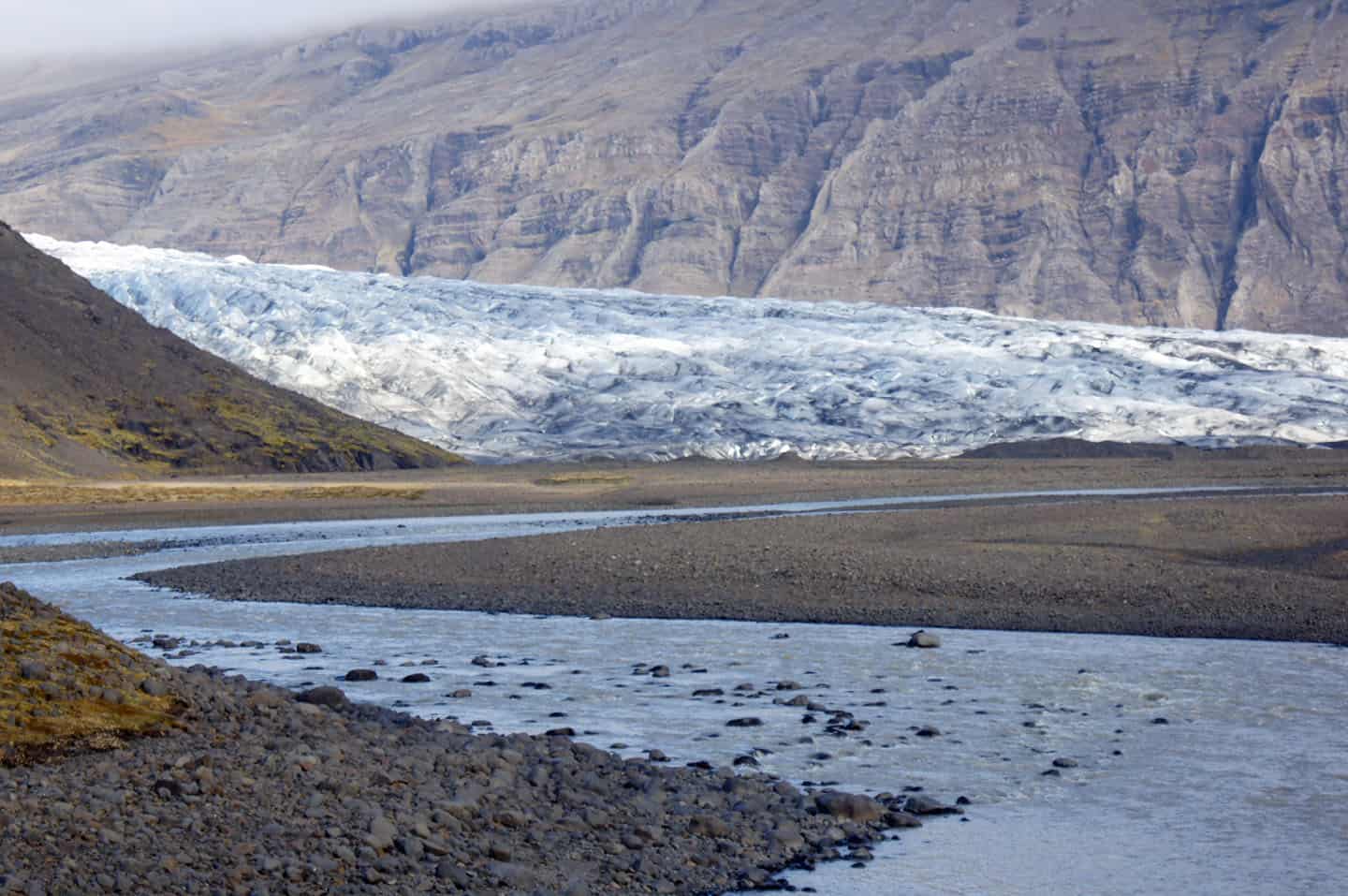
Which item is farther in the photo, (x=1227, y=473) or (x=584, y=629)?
(x=1227, y=473)

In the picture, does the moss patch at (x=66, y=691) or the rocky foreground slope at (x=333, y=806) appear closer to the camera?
the rocky foreground slope at (x=333, y=806)

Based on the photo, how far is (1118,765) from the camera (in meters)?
13.3

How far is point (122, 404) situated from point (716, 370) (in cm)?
3408

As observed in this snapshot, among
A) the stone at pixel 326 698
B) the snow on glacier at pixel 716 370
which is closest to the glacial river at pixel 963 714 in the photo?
the stone at pixel 326 698

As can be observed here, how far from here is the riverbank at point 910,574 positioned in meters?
21.8

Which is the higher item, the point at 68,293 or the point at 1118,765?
the point at 68,293

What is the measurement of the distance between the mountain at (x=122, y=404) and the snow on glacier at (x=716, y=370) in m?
13.6

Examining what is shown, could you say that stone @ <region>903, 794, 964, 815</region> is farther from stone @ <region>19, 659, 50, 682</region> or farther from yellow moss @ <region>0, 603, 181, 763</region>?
stone @ <region>19, 659, 50, 682</region>

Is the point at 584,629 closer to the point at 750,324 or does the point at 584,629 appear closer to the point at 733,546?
the point at 733,546

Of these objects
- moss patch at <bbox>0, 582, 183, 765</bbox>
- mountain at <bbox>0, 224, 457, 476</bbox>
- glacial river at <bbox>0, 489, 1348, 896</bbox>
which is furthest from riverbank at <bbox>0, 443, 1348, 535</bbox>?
moss patch at <bbox>0, 582, 183, 765</bbox>

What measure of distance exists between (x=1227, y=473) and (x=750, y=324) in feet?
130

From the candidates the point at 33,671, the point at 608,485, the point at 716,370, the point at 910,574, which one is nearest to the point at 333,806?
the point at 33,671

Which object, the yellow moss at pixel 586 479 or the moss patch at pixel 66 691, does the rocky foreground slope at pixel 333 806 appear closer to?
the moss patch at pixel 66 691

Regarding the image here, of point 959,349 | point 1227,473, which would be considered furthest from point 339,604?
point 959,349
